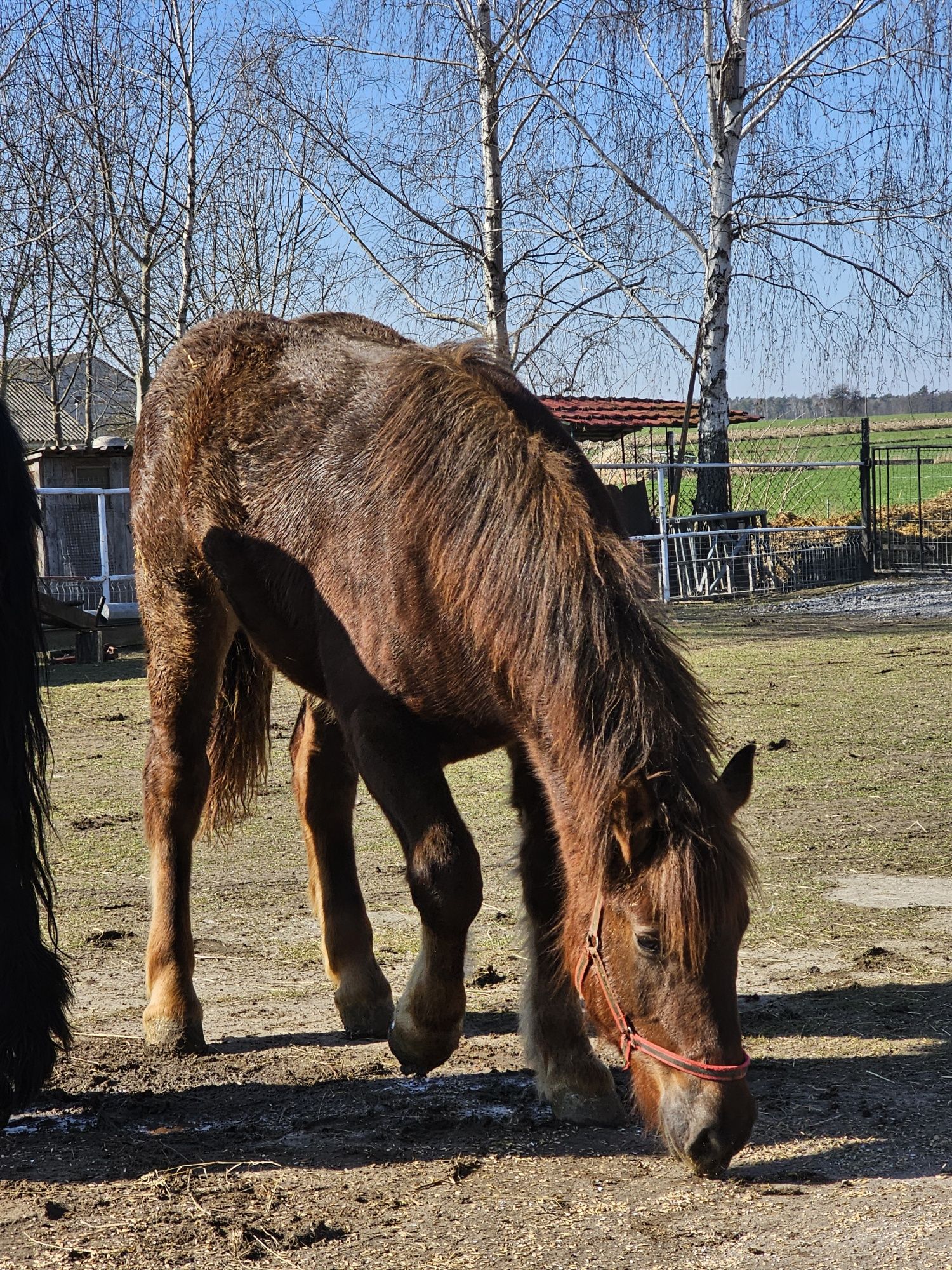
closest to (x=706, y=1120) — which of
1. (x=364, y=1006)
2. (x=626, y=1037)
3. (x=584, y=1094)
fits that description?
(x=626, y=1037)

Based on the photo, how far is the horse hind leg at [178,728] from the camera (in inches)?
148

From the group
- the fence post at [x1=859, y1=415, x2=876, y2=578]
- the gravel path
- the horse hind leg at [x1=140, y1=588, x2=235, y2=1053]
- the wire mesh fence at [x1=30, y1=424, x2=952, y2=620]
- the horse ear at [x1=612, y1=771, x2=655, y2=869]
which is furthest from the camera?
the fence post at [x1=859, y1=415, x2=876, y2=578]

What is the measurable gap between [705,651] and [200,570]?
26.4 feet

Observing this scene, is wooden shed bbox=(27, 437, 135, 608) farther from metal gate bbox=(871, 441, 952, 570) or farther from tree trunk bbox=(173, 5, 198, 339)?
metal gate bbox=(871, 441, 952, 570)

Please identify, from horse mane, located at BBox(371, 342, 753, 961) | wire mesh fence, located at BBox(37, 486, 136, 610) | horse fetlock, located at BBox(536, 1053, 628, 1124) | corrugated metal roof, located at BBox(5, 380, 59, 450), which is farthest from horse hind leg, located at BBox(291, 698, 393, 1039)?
corrugated metal roof, located at BBox(5, 380, 59, 450)

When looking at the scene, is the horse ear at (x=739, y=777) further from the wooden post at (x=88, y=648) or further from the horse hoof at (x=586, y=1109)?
the wooden post at (x=88, y=648)

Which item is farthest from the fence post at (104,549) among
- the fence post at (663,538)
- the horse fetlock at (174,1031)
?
the horse fetlock at (174,1031)

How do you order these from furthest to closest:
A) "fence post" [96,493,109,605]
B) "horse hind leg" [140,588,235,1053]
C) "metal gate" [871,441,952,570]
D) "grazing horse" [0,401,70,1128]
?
1. "metal gate" [871,441,952,570]
2. "fence post" [96,493,109,605]
3. "horse hind leg" [140,588,235,1053]
4. "grazing horse" [0,401,70,1128]

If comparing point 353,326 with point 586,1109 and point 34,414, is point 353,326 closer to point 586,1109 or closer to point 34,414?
point 586,1109

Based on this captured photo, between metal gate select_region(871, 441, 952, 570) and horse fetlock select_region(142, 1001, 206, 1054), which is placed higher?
metal gate select_region(871, 441, 952, 570)

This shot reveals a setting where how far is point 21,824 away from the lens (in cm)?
277

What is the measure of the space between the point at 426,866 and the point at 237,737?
Answer: 162 cm

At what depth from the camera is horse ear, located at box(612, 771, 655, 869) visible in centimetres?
220

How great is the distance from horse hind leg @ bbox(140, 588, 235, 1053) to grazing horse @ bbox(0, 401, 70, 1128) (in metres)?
0.82
